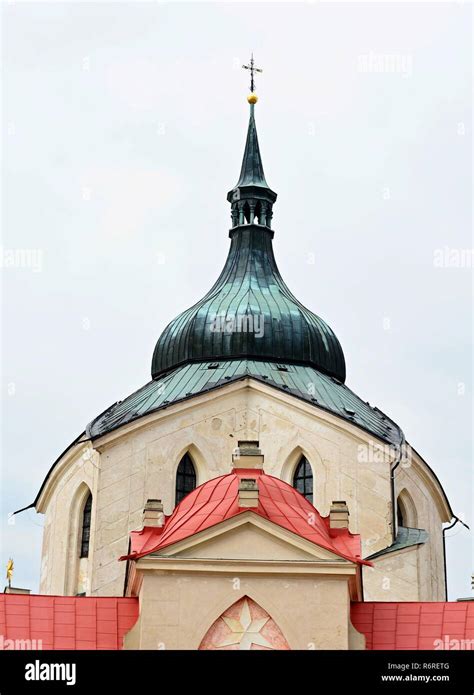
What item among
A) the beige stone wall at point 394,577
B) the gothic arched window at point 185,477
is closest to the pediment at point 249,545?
the beige stone wall at point 394,577

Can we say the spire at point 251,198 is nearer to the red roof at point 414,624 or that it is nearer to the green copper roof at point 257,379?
the green copper roof at point 257,379

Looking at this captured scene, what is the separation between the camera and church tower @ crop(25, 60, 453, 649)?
1255 inches

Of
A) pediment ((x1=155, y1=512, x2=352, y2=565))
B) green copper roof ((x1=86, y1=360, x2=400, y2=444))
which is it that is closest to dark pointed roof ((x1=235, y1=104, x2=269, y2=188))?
green copper roof ((x1=86, y1=360, x2=400, y2=444))

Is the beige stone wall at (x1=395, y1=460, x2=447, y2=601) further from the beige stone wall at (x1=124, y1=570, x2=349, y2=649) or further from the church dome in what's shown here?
the beige stone wall at (x1=124, y1=570, x2=349, y2=649)

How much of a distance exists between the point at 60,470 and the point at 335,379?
845cm

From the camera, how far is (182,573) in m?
31.9

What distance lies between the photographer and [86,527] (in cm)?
4616

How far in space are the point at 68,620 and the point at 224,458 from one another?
37.0 ft

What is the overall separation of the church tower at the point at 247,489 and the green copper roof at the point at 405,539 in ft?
0.29

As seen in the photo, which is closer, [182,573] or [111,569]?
[182,573]

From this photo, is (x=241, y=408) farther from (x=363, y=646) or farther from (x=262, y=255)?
(x=363, y=646)

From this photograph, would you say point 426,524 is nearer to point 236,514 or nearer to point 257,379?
point 257,379

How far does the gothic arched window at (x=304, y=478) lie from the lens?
44.3 m
